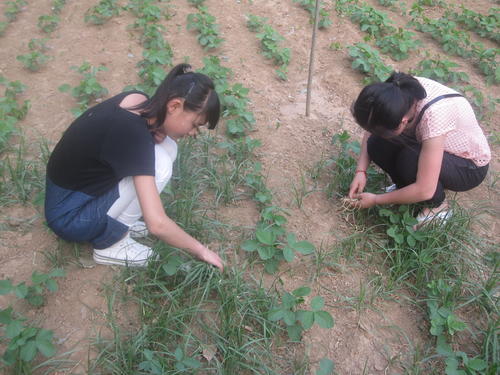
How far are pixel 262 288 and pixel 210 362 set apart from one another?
0.36m

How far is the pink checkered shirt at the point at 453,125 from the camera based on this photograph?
188 cm

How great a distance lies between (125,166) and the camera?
5.24 feet

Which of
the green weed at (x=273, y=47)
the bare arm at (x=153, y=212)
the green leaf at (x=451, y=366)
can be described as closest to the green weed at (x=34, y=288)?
the bare arm at (x=153, y=212)

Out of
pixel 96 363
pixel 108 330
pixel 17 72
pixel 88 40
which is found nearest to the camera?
pixel 96 363

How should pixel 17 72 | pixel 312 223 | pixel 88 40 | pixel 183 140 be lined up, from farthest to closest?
pixel 88 40
pixel 17 72
pixel 183 140
pixel 312 223

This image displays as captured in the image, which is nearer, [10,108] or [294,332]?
[294,332]

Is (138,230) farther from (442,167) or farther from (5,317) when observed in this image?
(442,167)

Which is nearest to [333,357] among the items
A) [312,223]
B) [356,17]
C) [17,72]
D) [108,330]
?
[312,223]

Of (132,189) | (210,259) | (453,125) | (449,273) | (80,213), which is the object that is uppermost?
(453,125)

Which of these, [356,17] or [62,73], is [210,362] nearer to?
[62,73]

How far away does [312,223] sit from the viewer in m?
2.27

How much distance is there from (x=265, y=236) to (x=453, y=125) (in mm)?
963

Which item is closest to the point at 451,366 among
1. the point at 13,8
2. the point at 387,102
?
the point at 387,102

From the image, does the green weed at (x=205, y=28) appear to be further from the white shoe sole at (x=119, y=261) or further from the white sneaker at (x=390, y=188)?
the white shoe sole at (x=119, y=261)
